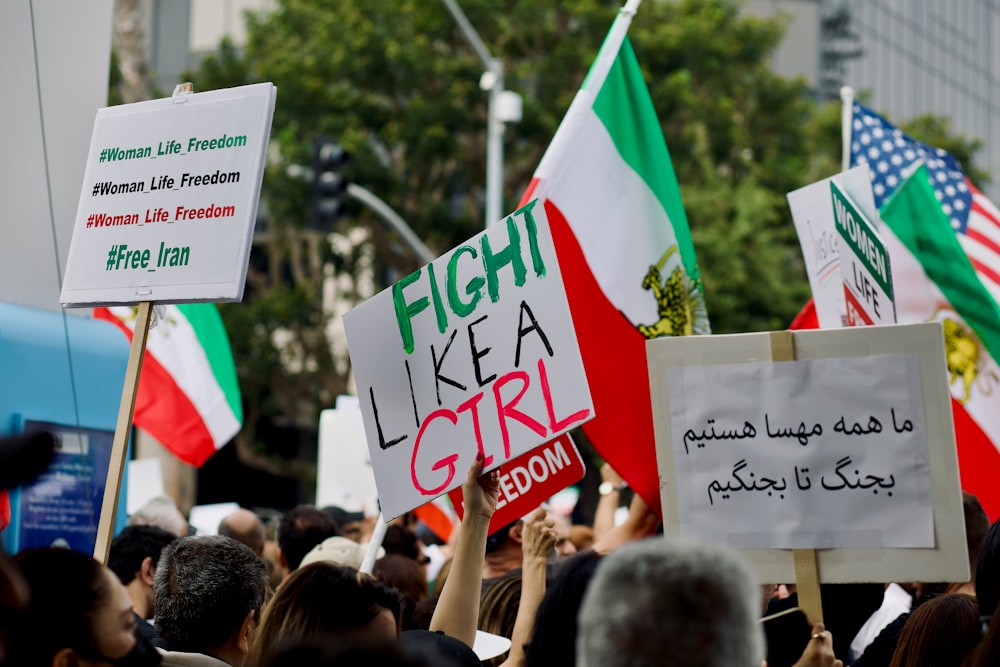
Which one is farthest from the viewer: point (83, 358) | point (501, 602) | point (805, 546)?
point (83, 358)

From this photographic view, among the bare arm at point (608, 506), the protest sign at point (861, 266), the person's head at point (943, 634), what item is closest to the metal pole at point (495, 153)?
the bare arm at point (608, 506)

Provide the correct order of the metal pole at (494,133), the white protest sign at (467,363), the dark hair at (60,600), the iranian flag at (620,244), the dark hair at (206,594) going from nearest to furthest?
the dark hair at (60,600) → the dark hair at (206,594) → the white protest sign at (467,363) → the iranian flag at (620,244) → the metal pole at (494,133)

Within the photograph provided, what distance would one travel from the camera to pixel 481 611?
4.56m

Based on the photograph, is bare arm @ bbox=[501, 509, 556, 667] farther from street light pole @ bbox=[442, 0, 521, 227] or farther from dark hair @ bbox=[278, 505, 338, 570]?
street light pole @ bbox=[442, 0, 521, 227]

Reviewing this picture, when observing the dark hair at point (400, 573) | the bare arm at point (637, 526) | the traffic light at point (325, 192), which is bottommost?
the dark hair at point (400, 573)

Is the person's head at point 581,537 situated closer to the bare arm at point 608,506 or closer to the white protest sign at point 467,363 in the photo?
the bare arm at point 608,506

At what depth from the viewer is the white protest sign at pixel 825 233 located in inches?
214

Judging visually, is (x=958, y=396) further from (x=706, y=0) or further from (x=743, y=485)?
(x=706, y=0)

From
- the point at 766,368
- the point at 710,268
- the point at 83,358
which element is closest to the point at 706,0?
the point at 710,268

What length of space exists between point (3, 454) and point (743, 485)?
6.20ft

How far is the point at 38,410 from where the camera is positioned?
4.94 m

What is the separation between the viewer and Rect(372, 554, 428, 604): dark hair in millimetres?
5762

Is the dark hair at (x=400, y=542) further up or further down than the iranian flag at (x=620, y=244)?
further down

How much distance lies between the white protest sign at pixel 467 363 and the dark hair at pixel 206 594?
1.73 feet
